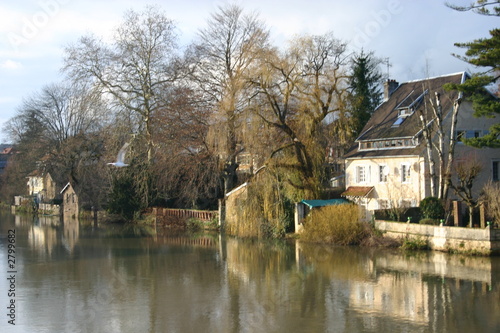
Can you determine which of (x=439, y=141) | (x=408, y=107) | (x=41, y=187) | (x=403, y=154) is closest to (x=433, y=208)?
(x=439, y=141)

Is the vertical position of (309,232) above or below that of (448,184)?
below

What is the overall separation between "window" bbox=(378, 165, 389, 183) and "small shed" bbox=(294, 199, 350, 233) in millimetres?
3026

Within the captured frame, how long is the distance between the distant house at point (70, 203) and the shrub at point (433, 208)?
113 ft

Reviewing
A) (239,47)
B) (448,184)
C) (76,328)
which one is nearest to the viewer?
(76,328)

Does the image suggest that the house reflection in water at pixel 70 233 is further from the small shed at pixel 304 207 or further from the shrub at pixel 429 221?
the shrub at pixel 429 221

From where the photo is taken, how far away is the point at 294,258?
23969 mm

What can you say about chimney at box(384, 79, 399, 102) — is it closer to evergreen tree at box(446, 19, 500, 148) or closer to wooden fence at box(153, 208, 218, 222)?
evergreen tree at box(446, 19, 500, 148)

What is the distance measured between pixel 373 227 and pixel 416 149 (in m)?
6.03

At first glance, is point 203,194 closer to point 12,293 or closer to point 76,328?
point 12,293

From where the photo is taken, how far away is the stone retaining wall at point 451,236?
21922 mm

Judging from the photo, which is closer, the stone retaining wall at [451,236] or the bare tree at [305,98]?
the stone retaining wall at [451,236]

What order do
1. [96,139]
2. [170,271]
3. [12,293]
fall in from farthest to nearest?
[96,139], [170,271], [12,293]

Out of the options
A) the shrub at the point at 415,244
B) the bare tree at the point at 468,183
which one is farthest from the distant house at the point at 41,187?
the bare tree at the point at 468,183

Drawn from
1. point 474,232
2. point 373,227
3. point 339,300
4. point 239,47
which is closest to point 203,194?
point 239,47
